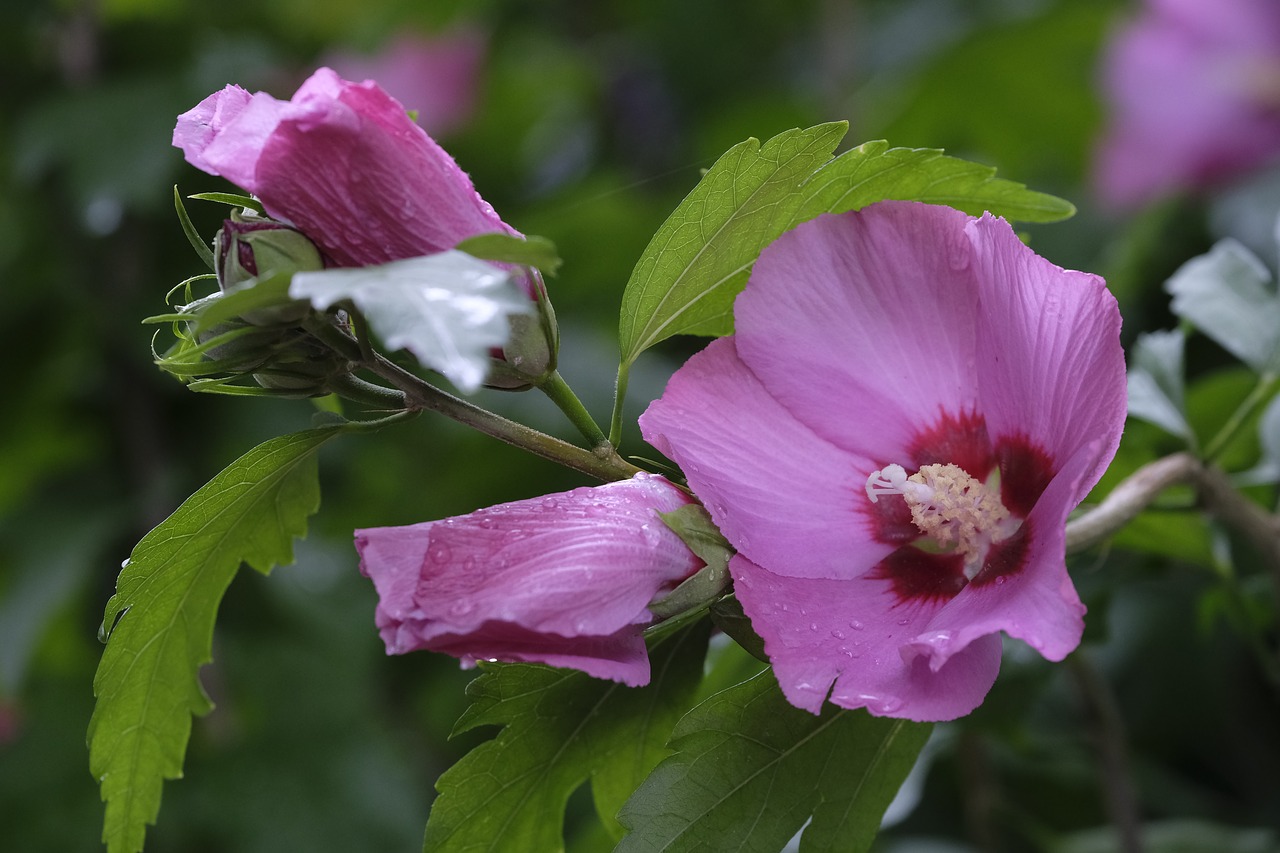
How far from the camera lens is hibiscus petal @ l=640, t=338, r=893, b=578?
41cm

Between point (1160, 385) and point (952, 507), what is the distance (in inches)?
9.1

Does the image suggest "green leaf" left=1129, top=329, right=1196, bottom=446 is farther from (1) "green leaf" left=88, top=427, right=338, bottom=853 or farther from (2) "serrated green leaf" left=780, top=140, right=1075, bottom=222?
(1) "green leaf" left=88, top=427, right=338, bottom=853

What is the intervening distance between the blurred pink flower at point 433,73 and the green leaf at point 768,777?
121cm

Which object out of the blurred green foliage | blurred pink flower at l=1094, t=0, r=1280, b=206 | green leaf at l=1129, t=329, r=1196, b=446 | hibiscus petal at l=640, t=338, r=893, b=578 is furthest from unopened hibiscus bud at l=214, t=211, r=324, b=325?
blurred pink flower at l=1094, t=0, r=1280, b=206

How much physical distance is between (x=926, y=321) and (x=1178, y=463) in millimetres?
152

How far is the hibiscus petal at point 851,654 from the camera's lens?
364 mm

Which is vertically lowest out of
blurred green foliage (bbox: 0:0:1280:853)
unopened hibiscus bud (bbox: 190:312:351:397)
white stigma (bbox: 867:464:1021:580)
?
blurred green foliage (bbox: 0:0:1280:853)

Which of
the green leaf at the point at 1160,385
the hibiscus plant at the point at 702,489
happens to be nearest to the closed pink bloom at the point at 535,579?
the hibiscus plant at the point at 702,489

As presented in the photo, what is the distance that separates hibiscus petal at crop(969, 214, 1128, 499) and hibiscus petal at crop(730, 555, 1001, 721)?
69mm

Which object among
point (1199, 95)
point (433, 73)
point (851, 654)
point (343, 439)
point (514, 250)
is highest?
point (514, 250)

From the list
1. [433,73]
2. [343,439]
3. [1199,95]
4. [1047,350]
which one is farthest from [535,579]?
[433,73]

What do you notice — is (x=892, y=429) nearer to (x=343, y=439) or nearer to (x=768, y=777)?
(x=768, y=777)

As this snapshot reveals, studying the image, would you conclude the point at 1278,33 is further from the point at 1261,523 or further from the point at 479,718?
the point at 479,718

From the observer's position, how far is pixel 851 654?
1.25ft
